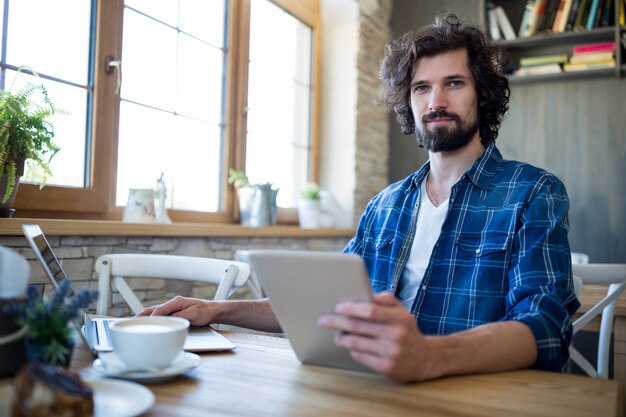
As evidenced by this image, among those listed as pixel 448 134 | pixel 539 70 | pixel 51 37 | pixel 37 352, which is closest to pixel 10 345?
pixel 37 352

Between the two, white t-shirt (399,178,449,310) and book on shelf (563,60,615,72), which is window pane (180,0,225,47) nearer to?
white t-shirt (399,178,449,310)

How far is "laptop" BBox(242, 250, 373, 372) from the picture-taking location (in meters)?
0.75

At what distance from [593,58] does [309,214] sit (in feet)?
6.63

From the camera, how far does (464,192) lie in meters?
1.46

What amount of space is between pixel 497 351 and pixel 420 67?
1.02 m

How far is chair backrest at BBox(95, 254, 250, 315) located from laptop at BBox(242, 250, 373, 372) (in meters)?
0.67

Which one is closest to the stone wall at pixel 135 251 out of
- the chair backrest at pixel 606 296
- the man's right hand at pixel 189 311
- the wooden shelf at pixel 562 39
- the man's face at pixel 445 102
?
the man's right hand at pixel 189 311

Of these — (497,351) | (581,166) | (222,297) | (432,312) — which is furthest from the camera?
(581,166)

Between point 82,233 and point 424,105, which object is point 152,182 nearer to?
point 82,233

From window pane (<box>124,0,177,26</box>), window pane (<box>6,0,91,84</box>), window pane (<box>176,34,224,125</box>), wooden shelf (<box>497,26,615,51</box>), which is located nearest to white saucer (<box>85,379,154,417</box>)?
window pane (<box>6,0,91,84</box>)

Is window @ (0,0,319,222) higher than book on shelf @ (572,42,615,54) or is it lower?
lower

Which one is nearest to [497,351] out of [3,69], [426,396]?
[426,396]

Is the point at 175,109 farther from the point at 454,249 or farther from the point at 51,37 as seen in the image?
the point at 454,249

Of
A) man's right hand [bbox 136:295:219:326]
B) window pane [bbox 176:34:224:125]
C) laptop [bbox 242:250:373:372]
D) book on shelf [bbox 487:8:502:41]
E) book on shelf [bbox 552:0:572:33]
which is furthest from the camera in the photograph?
book on shelf [bbox 487:8:502:41]
